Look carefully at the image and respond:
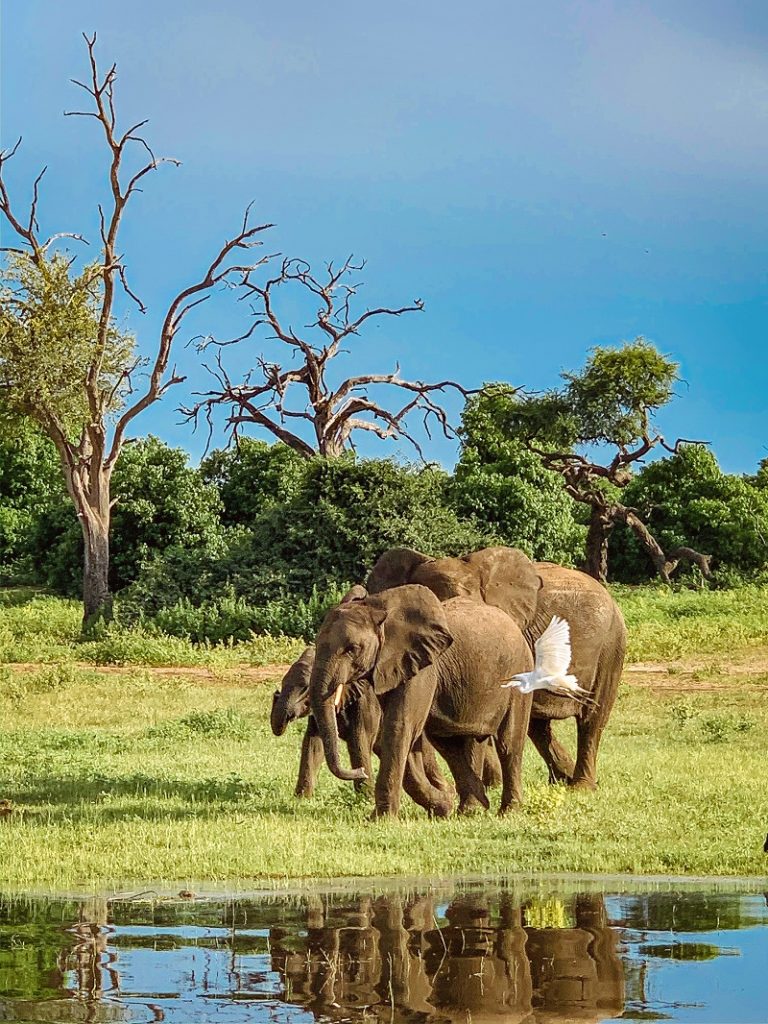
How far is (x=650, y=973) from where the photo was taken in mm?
7828

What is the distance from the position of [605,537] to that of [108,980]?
38.2 meters

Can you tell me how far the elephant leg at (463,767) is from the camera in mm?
13289

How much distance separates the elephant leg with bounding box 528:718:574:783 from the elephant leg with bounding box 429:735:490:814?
6.70ft

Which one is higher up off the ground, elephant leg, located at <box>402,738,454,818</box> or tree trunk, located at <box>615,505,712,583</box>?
tree trunk, located at <box>615,505,712,583</box>

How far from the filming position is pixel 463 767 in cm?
1352

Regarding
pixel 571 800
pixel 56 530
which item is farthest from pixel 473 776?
pixel 56 530

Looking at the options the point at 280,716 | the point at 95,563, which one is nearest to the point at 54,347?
the point at 95,563

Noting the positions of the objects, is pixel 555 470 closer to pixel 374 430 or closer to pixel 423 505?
pixel 374 430

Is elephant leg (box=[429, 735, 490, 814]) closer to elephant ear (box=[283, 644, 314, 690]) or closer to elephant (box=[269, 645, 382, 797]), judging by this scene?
elephant (box=[269, 645, 382, 797])

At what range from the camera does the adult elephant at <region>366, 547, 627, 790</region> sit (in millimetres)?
14289

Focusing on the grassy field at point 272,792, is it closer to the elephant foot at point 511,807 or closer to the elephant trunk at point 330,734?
the elephant foot at point 511,807

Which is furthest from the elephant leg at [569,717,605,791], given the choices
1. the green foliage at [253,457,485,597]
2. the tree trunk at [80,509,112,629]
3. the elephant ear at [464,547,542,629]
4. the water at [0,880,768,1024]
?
the tree trunk at [80,509,112,629]

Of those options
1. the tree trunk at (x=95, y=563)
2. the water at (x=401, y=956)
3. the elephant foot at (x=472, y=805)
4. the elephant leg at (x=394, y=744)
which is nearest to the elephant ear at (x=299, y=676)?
the elephant leg at (x=394, y=744)

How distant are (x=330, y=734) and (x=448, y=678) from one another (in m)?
1.42
